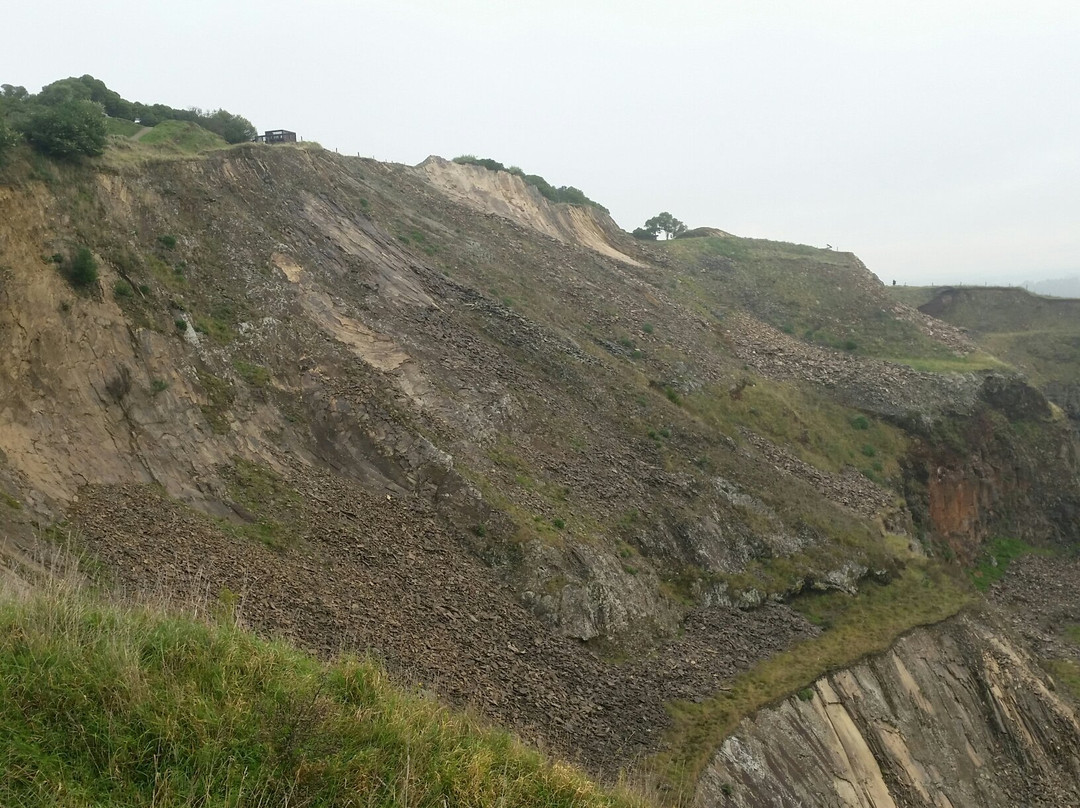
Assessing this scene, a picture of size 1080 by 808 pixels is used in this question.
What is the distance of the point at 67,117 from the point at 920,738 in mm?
27648

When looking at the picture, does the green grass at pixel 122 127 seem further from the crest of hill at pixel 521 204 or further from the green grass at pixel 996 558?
→ the green grass at pixel 996 558

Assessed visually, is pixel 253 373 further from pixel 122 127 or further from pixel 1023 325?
pixel 1023 325

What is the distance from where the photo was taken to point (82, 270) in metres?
18.1

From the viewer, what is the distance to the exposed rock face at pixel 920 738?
57.5 ft

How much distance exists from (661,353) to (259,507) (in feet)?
64.0

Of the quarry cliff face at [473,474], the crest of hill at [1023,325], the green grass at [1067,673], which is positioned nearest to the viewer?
the quarry cliff face at [473,474]

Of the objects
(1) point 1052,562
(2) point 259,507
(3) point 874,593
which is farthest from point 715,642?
(1) point 1052,562

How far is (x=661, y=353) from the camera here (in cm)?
3269

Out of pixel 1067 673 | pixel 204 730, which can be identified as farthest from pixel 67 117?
pixel 1067 673

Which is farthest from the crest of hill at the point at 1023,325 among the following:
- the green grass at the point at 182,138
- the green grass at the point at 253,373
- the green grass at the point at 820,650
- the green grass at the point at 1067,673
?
the green grass at the point at 182,138

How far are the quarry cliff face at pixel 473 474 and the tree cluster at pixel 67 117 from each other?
90cm

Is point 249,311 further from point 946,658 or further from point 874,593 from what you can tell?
point 946,658

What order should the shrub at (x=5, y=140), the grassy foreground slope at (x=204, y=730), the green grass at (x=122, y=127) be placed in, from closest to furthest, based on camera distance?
1. the grassy foreground slope at (x=204, y=730)
2. the shrub at (x=5, y=140)
3. the green grass at (x=122, y=127)

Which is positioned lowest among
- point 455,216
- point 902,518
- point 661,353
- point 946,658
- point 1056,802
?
point 1056,802
